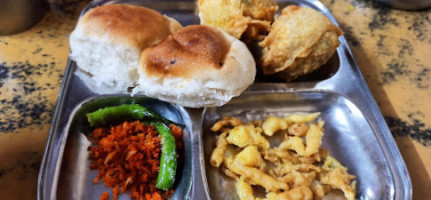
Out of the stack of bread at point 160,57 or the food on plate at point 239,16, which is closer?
the stack of bread at point 160,57

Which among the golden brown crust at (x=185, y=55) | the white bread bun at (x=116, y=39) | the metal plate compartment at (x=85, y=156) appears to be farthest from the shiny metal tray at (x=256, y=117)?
the golden brown crust at (x=185, y=55)

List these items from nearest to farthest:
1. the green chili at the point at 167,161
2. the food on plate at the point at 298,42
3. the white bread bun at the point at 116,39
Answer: the green chili at the point at 167,161
the white bread bun at the point at 116,39
the food on plate at the point at 298,42

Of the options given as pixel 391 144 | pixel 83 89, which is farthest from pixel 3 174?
pixel 391 144

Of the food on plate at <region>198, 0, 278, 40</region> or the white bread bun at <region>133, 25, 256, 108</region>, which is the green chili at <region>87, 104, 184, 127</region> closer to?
the white bread bun at <region>133, 25, 256, 108</region>

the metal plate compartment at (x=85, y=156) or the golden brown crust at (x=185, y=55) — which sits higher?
the golden brown crust at (x=185, y=55)

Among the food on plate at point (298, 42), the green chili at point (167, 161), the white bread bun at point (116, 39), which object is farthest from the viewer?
the food on plate at point (298, 42)

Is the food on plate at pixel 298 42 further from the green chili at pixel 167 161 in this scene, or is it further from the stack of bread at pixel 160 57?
the green chili at pixel 167 161

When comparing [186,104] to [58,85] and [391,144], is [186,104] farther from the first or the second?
[391,144]
